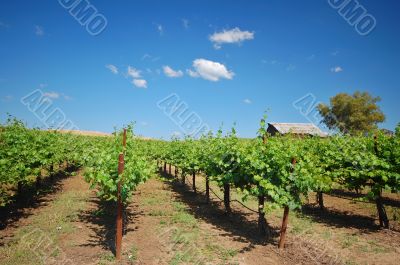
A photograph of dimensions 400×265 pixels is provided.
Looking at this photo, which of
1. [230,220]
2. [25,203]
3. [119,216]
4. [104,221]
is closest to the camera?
[119,216]

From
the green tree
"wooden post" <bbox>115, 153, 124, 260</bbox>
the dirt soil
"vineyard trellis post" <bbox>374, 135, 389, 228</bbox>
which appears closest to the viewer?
"wooden post" <bbox>115, 153, 124, 260</bbox>

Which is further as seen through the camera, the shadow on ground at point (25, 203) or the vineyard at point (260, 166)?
the shadow on ground at point (25, 203)

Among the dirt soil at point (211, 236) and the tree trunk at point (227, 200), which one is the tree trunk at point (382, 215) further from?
the tree trunk at point (227, 200)

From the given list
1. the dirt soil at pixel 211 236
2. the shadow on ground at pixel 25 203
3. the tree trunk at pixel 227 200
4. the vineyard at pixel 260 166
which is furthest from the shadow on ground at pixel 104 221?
the tree trunk at pixel 227 200

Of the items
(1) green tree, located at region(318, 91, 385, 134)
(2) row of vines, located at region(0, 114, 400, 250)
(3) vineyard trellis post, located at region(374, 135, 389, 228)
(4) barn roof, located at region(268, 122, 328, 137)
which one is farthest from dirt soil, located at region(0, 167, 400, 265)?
(1) green tree, located at region(318, 91, 385, 134)

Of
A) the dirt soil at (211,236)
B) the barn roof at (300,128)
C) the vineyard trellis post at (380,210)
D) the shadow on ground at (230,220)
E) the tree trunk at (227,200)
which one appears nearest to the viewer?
the dirt soil at (211,236)

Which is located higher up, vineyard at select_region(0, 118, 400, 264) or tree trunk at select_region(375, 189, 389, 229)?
vineyard at select_region(0, 118, 400, 264)

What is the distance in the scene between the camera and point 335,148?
13531 mm

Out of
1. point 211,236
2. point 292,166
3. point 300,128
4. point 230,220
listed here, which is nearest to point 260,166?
point 292,166

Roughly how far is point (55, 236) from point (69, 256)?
5.79ft

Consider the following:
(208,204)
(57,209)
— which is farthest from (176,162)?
(57,209)

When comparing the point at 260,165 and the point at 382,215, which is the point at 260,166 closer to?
the point at 260,165

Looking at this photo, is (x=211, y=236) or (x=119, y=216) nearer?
(x=119, y=216)

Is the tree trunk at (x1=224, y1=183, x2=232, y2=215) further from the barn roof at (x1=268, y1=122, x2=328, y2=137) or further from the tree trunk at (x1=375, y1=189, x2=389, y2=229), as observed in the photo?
the barn roof at (x1=268, y1=122, x2=328, y2=137)
